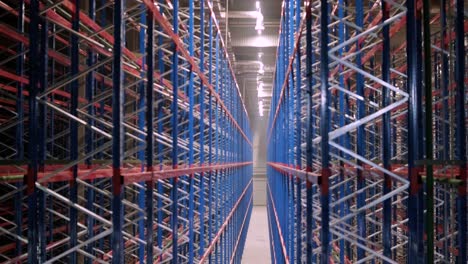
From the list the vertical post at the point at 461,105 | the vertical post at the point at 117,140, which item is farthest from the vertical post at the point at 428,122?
the vertical post at the point at 117,140

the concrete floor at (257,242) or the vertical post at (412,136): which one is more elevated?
the vertical post at (412,136)

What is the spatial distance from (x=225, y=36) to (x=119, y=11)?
13.1 m

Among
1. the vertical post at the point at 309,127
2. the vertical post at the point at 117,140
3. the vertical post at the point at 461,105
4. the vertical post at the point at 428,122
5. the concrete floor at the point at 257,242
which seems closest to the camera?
the vertical post at the point at 117,140

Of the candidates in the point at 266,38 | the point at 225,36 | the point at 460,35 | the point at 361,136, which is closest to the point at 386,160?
the point at 361,136

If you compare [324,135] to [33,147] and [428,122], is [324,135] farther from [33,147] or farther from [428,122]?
[33,147]

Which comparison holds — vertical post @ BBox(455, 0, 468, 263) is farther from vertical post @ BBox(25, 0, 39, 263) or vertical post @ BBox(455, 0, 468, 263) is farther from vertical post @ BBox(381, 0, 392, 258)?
vertical post @ BBox(25, 0, 39, 263)

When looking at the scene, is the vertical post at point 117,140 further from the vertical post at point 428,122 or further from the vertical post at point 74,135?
the vertical post at point 428,122

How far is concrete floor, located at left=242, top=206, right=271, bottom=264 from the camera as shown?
22.1 m

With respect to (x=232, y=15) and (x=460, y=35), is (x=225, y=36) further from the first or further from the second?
(x=460, y=35)

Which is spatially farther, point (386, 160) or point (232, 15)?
point (232, 15)

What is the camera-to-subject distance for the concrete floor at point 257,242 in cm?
2206

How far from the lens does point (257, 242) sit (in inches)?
1032

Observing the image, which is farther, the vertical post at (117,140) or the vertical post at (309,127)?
the vertical post at (309,127)

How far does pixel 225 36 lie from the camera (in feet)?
56.2
